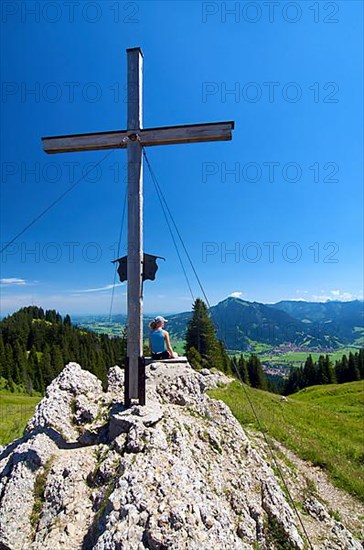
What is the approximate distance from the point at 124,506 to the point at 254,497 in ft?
10.4

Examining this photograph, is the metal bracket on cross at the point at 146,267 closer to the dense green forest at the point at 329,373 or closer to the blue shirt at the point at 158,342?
the blue shirt at the point at 158,342

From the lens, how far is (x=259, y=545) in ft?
18.7

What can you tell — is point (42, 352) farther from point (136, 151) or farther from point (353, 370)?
point (136, 151)

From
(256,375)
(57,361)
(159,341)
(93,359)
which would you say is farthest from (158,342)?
(57,361)

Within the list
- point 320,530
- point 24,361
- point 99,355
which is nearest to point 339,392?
point 320,530

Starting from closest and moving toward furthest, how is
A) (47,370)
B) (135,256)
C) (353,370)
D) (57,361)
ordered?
(135,256) < (353,370) < (47,370) < (57,361)

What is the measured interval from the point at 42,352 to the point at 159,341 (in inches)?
Answer: 4125

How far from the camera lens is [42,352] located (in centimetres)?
10050

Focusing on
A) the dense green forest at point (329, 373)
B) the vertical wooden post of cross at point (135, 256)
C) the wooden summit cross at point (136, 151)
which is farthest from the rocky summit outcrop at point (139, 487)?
the dense green forest at point (329, 373)

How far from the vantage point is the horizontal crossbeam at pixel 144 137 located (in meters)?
7.05

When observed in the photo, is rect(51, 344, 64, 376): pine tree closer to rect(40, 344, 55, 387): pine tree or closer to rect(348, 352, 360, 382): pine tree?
rect(40, 344, 55, 387): pine tree

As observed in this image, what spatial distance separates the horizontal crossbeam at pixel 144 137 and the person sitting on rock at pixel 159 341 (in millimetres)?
4212

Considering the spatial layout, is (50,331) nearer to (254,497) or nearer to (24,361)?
(24,361)

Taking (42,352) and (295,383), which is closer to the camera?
(295,383)
